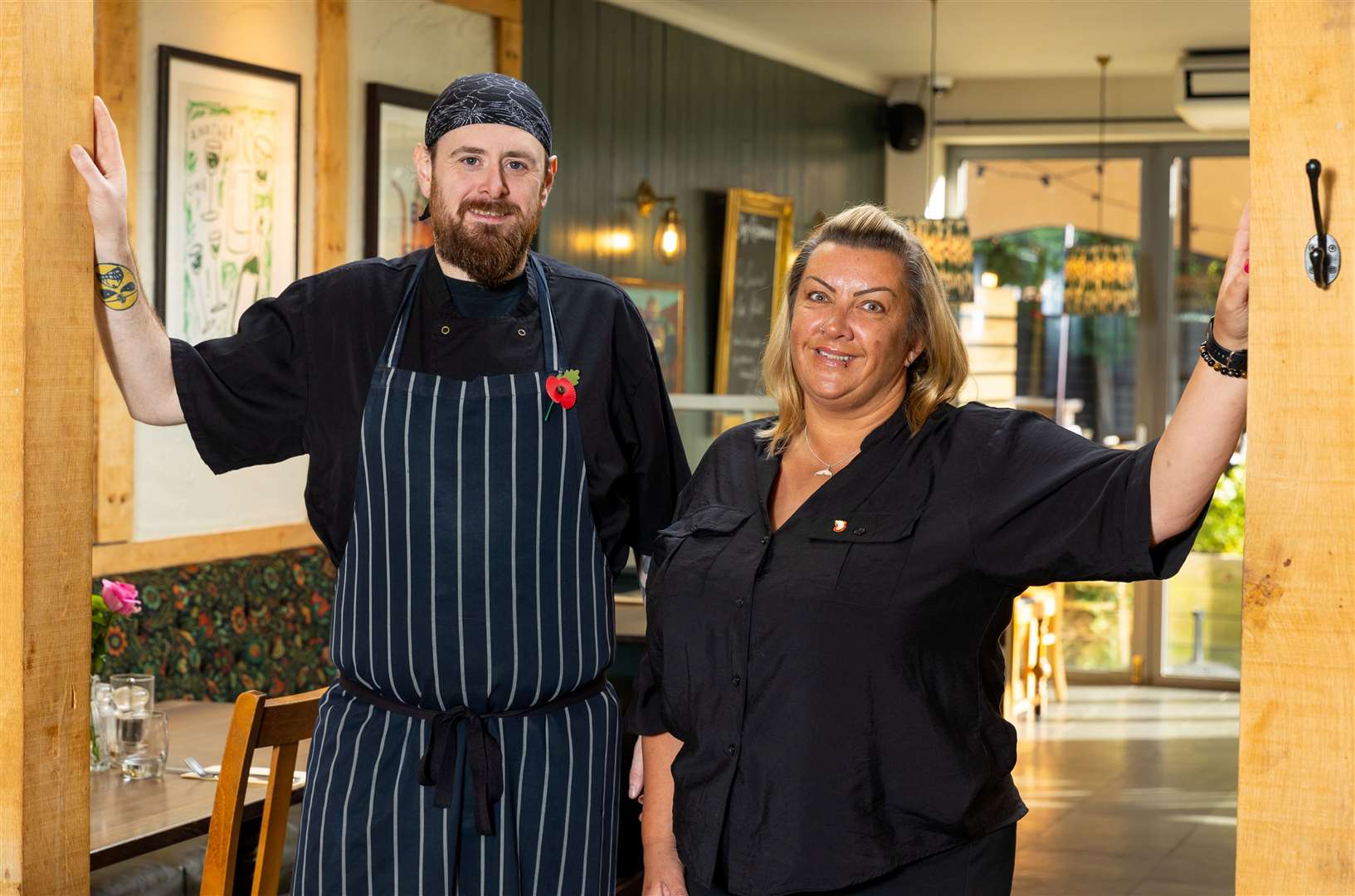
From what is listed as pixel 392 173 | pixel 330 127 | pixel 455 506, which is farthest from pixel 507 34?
pixel 455 506

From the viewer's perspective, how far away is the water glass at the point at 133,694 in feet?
10.6

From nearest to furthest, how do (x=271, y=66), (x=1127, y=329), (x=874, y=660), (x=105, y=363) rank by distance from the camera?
(x=874, y=660) → (x=105, y=363) → (x=271, y=66) → (x=1127, y=329)

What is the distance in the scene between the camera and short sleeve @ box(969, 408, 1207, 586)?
67.2 inches

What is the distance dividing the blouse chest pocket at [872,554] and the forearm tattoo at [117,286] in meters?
0.89

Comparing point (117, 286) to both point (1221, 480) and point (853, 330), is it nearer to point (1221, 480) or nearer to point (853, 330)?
point (853, 330)

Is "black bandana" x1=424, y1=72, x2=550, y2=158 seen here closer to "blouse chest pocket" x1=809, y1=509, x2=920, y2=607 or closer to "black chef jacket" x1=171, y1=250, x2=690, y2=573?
"black chef jacket" x1=171, y1=250, x2=690, y2=573

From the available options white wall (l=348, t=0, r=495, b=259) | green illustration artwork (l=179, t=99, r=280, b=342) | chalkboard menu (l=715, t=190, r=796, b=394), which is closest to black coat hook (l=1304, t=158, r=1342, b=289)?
green illustration artwork (l=179, t=99, r=280, b=342)

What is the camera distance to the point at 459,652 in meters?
2.24

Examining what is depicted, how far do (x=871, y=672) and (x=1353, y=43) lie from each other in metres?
0.90

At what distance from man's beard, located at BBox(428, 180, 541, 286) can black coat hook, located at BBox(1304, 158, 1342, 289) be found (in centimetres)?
120

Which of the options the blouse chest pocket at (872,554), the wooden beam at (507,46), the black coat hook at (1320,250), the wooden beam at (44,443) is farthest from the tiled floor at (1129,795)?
the black coat hook at (1320,250)

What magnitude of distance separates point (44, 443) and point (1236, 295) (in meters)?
1.24

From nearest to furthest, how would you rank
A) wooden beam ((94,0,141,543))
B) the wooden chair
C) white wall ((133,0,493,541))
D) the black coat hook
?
the black coat hook
the wooden chair
wooden beam ((94,0,141,543))
white wall ((133,0,493,541))

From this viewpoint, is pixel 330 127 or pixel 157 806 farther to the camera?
pixel 330 127
